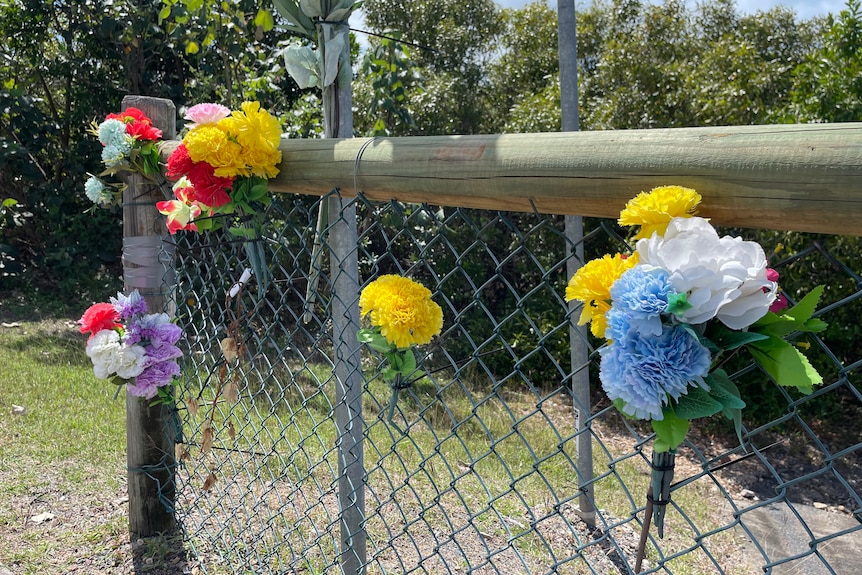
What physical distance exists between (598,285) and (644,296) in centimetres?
10

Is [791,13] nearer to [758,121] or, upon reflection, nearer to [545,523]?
[758,121]

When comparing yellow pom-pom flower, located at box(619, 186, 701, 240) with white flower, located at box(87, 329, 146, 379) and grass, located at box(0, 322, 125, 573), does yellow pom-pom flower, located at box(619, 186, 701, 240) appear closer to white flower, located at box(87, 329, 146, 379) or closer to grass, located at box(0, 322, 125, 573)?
white flower, located at box(87, 329, 146, 379)

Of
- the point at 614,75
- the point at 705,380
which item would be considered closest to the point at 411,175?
the point at 705,380

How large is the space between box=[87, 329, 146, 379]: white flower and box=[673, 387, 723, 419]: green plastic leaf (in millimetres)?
1979

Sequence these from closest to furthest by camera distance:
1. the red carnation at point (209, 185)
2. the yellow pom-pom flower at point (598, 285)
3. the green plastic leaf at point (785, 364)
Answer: the green plastic leaf at point (785, 364) → the yellow pom-pom flower at point (598, 285) → the red carnation at point (209, 185)

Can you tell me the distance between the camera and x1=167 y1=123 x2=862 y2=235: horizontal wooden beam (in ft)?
2.91

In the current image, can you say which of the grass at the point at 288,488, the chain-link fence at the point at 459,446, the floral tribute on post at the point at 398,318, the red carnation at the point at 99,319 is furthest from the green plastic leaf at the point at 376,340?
the red carnation at the point at 99,319

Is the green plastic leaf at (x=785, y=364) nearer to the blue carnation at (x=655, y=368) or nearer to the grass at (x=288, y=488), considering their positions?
the blue carnation at (x=655, y=368)

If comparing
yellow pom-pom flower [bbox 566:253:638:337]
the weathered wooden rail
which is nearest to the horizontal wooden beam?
the weathered wooden rail

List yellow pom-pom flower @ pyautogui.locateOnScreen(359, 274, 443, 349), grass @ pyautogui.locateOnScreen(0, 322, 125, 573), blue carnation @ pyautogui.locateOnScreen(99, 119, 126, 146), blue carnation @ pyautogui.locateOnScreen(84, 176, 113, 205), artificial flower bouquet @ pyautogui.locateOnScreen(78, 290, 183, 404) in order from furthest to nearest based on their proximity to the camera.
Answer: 1. grass @ pyautogui.locateOnScreen(0, 322, 125, 573)
2. blue carnation @ pyautogui.locateOnScreen(84, 176, 113, 205)
3. artificial flower bouquet @ pyautogui.locateOnScreen(78, 290, 183, 404)
4. blue carnation @ pyautogui.locateOnScreen(99, 119, 126, 146)
5. yellow pom-pom flower @ pyautogui.locateOnScreen(359, 274, 443, 349)

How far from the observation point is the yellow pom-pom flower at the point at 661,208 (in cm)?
94

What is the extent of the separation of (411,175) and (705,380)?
2.36 feet

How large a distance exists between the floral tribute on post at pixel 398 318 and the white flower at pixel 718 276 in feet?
2.01

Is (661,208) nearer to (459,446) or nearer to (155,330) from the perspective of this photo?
(155,330)
